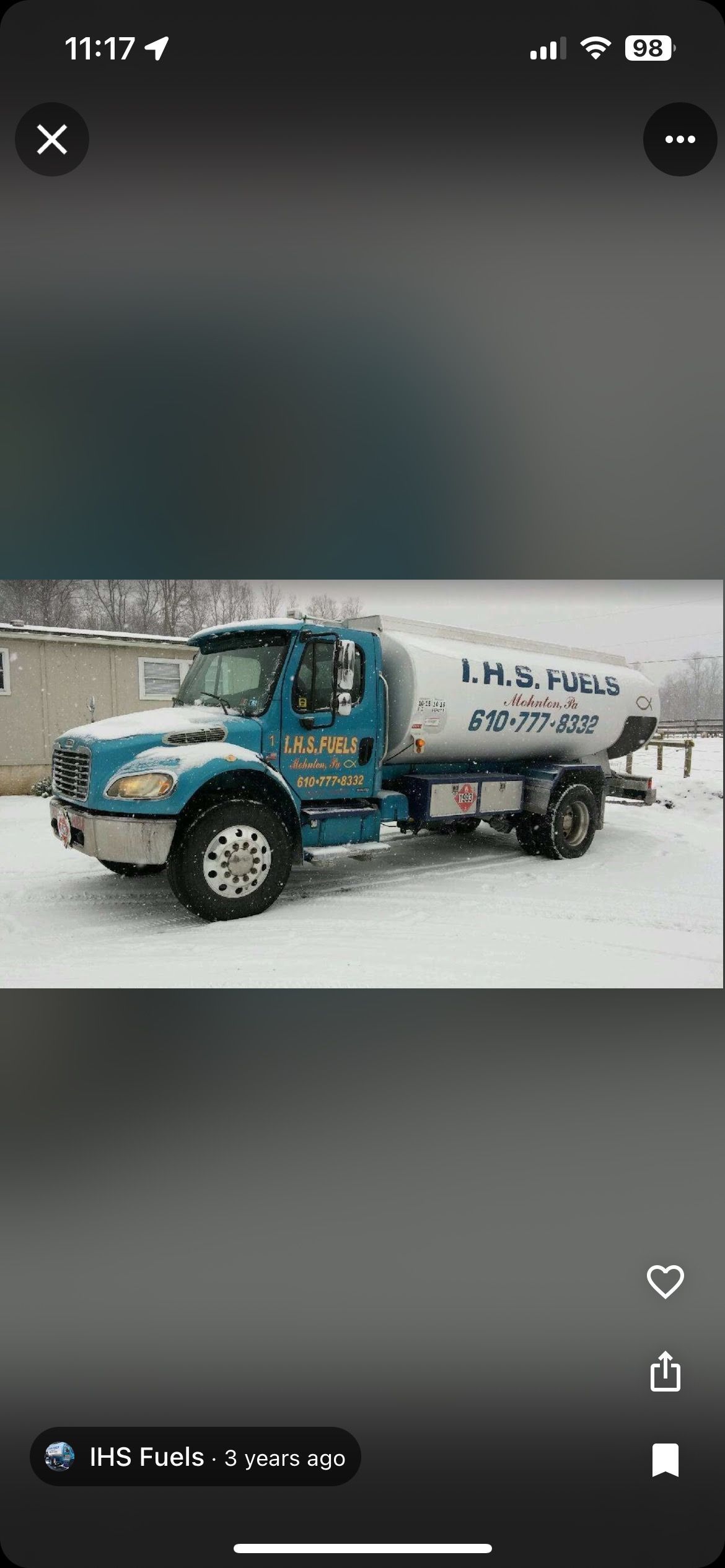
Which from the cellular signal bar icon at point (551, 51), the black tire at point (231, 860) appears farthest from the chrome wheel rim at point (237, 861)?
the cellular signal bar icon at point (551, 51)

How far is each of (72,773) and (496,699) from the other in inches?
142

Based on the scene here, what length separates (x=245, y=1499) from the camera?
3.51 ft

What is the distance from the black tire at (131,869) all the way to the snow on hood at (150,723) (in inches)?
40.5

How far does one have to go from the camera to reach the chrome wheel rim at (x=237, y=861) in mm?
5207

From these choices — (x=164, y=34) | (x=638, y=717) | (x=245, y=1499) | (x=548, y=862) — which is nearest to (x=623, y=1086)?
(x=245, y=1499)

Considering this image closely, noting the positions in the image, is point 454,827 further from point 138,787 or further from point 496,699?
point 138,787

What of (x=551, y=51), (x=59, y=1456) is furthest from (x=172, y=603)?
(x=59, y=1456)

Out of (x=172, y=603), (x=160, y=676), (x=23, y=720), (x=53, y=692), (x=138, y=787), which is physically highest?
(x=53, y=692)

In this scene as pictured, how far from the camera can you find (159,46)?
126 centimetres

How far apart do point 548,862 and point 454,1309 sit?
583cm

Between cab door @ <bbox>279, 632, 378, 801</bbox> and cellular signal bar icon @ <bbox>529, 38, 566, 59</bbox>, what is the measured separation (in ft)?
13.8

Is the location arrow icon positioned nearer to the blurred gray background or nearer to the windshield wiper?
the blurred gray background

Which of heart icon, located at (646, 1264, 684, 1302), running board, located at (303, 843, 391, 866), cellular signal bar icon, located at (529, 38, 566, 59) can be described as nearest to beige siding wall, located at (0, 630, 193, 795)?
running board, located at (303, 843, 391, 866)

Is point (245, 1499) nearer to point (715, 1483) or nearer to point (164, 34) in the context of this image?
point (715, 1483)
